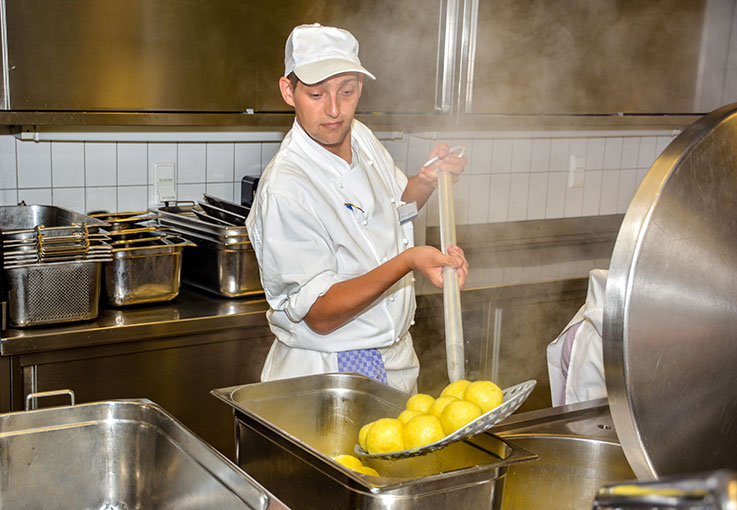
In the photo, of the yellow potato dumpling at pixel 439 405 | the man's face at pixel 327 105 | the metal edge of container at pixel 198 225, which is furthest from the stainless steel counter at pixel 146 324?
the yellow potato dumpling at pixel 439 405

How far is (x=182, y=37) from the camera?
250cm

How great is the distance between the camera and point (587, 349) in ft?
5.53

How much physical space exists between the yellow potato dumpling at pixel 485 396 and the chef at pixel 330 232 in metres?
0.53

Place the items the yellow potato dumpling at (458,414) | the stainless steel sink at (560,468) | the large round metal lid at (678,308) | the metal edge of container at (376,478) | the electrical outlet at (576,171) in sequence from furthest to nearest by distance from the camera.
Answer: the electrical outlet at (576,171)
the stainless steel sink at (560,468)
the yellow potato dumpling at (458,414)
the metal edge of container at (376,478)
the large round metal lid at (678,308)

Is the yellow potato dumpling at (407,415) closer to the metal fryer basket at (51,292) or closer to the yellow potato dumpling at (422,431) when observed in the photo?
the yellow potato dumpling at (422,431)

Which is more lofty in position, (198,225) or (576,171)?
(576,171)

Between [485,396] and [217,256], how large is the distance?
163 cm

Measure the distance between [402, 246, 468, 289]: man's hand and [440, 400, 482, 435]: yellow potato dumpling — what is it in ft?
1.36

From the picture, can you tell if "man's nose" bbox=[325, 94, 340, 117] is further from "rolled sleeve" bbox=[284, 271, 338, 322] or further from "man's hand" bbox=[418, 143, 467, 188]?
"rolled sleeve" bbox=[284, 271, 338, 322]

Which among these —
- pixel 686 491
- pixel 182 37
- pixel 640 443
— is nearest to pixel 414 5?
pixel 182 37

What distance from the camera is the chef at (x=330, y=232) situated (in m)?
1.76

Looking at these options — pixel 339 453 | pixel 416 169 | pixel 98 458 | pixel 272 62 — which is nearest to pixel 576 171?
pixel 416 169

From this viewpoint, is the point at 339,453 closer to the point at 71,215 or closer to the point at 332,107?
the point at 332,107

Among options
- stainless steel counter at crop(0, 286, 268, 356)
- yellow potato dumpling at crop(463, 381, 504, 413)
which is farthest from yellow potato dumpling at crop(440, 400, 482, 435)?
stainless steel counter at crop(0, 286, 268, 356)
